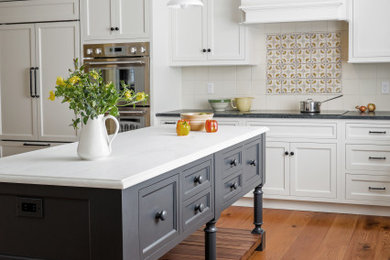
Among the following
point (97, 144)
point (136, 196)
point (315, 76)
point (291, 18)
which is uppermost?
point (291, 18)

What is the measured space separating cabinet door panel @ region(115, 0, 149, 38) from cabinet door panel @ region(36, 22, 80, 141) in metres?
0.49

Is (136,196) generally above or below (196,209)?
above

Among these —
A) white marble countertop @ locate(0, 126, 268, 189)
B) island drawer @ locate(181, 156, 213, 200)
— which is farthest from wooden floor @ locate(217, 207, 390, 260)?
island drawer @ locate(181, 156, 213, 200)

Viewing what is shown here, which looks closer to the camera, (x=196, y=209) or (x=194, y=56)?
(x=196, y=209)

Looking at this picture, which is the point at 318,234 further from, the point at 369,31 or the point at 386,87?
the point at 369,31

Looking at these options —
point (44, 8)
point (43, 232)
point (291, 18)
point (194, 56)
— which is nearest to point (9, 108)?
point (44, 8)

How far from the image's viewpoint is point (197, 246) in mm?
3559

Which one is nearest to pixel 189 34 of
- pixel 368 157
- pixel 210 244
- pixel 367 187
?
pixel 368 157

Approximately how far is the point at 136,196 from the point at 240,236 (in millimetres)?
1919

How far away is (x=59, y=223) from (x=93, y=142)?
0.48 metres

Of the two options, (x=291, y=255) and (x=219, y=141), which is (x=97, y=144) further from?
(x=291, y=255)

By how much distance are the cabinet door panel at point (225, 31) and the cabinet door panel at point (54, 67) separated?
4.24 ft

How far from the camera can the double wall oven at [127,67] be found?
5.11 metres

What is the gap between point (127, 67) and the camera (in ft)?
16.9
